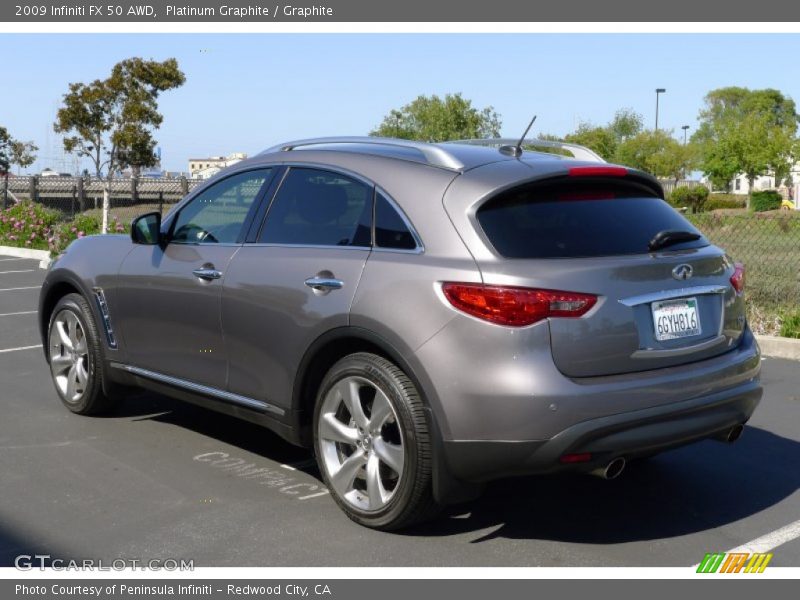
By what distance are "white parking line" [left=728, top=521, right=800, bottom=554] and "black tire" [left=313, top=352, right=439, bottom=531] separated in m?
1.40

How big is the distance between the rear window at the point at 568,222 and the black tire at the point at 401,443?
747 mm

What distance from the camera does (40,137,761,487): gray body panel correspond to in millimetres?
4188

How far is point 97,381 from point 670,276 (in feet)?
12.8

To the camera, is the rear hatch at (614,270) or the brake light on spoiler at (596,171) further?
the brake light on spoiler at (596,171)

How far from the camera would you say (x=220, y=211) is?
19.4ft

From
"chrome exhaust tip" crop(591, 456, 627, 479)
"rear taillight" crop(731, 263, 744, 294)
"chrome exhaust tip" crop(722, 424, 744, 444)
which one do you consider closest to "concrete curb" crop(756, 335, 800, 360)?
"rear taillight" crop(731, 263, 744, 294)

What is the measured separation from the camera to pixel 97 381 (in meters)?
6.71

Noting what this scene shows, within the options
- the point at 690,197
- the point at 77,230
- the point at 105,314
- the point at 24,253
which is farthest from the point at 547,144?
the point at 690,197

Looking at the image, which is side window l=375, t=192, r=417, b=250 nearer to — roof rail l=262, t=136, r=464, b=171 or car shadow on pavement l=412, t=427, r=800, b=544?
roof rail l=262, t=136, r=464, b=171

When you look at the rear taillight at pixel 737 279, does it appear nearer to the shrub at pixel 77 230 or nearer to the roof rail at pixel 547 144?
the roof rail at pixel 547 144

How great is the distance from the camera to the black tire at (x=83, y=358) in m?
6.68

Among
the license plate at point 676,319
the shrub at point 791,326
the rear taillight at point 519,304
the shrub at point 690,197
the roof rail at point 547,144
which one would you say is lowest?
the shrub at point 791,326

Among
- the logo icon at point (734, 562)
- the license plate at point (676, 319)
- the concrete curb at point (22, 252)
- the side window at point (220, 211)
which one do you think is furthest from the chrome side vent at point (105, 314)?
the concrete curb at point (22, 252)
